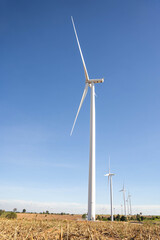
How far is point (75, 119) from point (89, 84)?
451 inches

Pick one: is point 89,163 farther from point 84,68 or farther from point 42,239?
point 42,239

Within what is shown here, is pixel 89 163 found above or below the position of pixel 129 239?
above

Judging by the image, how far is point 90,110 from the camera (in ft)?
126

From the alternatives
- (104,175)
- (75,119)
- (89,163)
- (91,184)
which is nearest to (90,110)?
(75,119)

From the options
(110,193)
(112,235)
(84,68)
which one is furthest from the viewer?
(110,193)

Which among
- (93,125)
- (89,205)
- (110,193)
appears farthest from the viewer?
(110,193)

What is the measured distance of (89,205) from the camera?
1173 inches

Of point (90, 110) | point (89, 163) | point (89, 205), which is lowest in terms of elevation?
point (89, 205)

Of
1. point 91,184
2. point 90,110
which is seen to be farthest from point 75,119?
point 91,184

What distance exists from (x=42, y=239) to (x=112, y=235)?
3.06 metres

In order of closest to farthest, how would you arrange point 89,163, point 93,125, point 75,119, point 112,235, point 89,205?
point 112,235 → point 89,205 → point 89,163 → point 93,125 → point 75,119

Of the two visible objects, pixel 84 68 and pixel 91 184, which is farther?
pixel 84 68

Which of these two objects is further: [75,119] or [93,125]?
[75,119]

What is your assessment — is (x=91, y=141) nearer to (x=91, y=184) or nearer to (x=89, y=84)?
(x=91, y=184)
